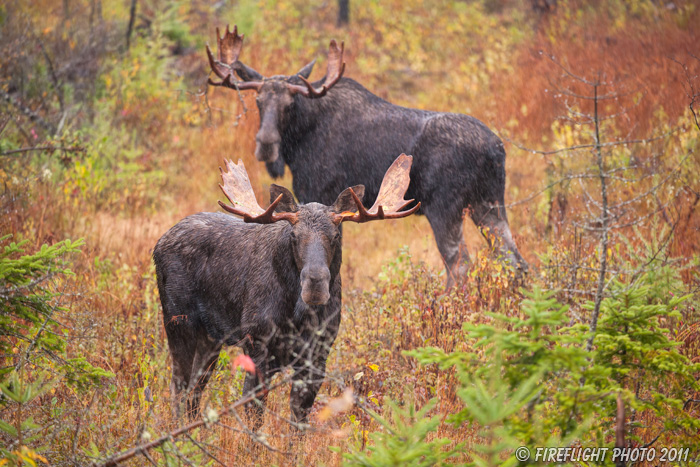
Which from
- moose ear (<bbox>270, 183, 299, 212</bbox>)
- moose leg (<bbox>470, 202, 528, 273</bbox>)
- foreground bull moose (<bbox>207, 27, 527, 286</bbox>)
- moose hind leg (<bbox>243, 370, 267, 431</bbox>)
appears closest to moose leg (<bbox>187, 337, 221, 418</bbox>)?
moose hind leg (<bbox>243, 370, 267, 431</bbox>)

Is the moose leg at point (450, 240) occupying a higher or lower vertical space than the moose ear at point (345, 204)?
lower

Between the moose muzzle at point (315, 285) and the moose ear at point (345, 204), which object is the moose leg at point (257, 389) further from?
the moose ear at point (345, 204)

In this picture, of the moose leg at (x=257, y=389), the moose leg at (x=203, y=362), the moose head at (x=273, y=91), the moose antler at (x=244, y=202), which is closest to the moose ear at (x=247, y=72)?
the moose head at (x=273, y=91)

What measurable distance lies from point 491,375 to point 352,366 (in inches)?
99.4

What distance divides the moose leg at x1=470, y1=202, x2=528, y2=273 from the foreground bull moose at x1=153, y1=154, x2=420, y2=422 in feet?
7.73

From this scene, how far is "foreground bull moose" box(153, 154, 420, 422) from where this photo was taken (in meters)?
4.29

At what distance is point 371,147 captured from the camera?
23.8 ft

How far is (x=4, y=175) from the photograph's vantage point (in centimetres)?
718

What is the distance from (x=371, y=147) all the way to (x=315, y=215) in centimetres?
305

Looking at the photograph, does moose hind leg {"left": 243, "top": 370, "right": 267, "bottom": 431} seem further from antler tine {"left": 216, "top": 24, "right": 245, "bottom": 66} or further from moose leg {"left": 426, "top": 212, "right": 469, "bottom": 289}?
antler tine {"left": 216, "top": 24, "right": 245, "bottom": 66}

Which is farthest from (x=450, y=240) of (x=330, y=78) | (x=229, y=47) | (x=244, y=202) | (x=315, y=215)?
(x=229, y=47)

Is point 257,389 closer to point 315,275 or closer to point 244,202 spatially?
point 315,275

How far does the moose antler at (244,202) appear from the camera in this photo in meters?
4.27

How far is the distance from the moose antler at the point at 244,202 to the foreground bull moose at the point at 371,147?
229 centimetres
